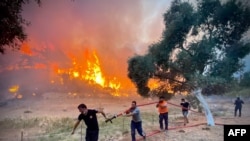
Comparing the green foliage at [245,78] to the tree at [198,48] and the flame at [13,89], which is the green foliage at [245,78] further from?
the flame at [13,89]

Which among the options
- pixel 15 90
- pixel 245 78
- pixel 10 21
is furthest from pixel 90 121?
pixel 15 90

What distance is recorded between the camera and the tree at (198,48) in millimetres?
16828

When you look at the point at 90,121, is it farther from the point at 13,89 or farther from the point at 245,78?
the point at 13,89

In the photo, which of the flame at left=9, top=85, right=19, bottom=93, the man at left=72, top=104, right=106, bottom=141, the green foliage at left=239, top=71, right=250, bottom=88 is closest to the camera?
the man at left=72, top=104, right=106, bottom=141

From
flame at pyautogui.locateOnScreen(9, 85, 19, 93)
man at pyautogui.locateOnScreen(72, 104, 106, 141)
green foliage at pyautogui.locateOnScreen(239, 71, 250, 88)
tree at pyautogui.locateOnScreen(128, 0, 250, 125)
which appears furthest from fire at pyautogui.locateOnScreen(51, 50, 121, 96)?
man at pyautogui.locateOnScreen(72, 104, 106, 141)

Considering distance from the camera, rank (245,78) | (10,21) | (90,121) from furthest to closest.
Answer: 1. (245,78)
2. (90,121)
3. (10,21)

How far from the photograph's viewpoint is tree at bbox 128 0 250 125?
1683 cm

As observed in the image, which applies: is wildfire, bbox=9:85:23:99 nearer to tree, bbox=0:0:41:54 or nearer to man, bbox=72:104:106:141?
tree, bbox=0:0:41:54

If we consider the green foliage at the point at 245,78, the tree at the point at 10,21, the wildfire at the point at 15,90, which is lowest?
the wildfire at the point at 15,90

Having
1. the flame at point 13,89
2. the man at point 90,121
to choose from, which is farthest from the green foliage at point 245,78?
the flame at point 13,89

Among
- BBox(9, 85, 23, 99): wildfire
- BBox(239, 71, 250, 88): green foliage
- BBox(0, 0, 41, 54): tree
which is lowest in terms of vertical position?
BBox(9, 85, 23, 99): wildfire

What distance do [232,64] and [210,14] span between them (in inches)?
148

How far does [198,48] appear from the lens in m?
16.8

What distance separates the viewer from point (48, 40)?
60.6 meters
